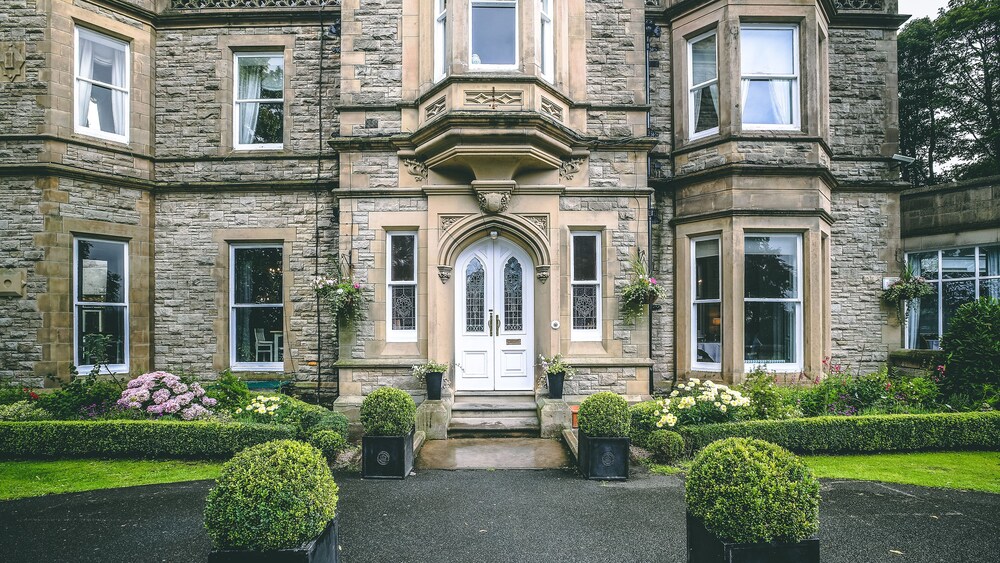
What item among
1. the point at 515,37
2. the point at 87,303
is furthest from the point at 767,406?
the point at 87,303

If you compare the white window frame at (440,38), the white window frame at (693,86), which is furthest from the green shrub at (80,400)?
the white window frame at (693,86)

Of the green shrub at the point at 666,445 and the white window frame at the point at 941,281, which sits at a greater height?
the white window frame at the point at 941,281

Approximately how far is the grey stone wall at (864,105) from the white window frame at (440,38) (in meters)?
8.41

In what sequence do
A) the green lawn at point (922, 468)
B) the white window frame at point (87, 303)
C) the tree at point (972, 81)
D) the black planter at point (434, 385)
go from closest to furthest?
1. the green lawn at point (922, 468)
2. the black planter at point (434, 385)
3. the white window frame at point (87, 303)
4. the tree at point (972, 81)

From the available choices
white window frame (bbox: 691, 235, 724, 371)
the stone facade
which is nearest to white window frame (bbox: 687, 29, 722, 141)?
the stone facade

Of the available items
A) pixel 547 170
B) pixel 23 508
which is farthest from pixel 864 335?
pixel 23 508

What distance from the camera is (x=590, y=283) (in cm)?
1052

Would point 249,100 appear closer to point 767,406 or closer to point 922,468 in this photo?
point 767,406

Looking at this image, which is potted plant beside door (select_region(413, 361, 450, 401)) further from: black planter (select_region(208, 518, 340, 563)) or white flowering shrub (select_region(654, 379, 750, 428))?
black planter (select_region(208, 518, 340, 563))

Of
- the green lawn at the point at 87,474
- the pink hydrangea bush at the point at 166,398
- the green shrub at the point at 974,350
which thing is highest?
the green shrub at the point at 974,350

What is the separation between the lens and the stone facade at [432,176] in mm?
10234

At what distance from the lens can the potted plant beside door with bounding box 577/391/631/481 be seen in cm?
699

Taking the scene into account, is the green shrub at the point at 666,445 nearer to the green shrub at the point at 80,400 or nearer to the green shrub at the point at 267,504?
the green shrub at the point at 267,504

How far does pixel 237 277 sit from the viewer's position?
38.7ft
